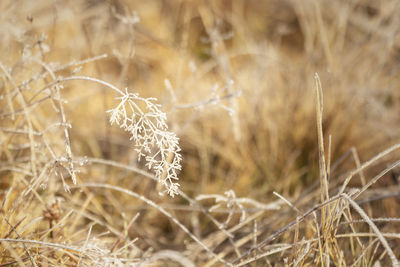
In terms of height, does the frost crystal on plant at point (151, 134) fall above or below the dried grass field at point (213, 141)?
above

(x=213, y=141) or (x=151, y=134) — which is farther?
(x=213, y=141)

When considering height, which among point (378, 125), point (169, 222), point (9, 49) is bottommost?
point (169, 222)

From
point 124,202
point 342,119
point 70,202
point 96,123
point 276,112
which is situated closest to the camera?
point 70,202

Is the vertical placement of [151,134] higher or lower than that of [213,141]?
higher

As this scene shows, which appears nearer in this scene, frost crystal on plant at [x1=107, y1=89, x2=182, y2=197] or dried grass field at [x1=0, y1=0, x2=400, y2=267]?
frost crystal on plant at [x1=107, y1=89, x2=182, y2=197]

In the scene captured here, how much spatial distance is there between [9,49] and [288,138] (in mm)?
1009

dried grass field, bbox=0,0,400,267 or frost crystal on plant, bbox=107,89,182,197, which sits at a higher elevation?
frost crystal on plant, bbox=107,89,182,197

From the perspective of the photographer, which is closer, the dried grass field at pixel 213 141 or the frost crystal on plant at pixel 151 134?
the frost crystal on plant at pixel 151 134

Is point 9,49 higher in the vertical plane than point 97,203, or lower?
higher

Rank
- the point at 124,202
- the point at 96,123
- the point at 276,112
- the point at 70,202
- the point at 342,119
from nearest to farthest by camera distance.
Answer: the point at 70,202 < the point at 124,202 < the point at 342,119 < the point at 276,112 < the point at 96,123

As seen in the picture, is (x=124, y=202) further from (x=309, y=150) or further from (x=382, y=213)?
(x=382, y=213)

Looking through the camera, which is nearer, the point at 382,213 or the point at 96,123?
the point at 382,213

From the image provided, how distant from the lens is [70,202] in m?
0.98

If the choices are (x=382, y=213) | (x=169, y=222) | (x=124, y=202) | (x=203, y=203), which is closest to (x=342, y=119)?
(x=382, y=213)
